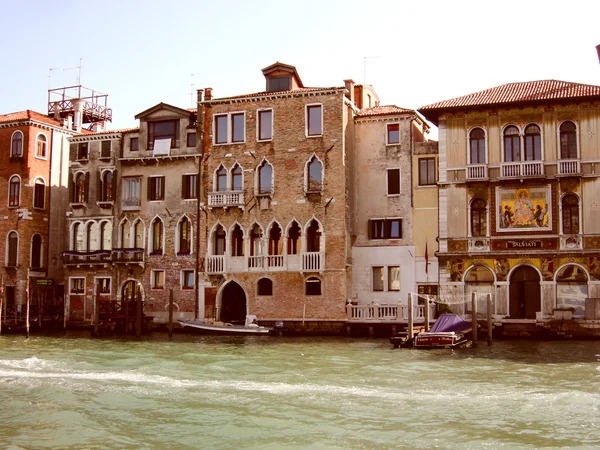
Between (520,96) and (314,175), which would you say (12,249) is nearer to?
(314,175)

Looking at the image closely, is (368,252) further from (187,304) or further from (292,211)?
A: (187,304)

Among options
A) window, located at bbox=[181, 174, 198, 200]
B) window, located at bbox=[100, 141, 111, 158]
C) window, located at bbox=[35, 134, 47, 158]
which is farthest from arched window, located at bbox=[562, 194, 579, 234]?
window, located at bbox=[35, 134, 47, 158]

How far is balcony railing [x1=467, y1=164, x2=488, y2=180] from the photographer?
2906 centimetres

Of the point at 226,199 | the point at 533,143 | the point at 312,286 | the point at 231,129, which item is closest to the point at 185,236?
the point at 226,199

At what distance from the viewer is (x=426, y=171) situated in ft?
101

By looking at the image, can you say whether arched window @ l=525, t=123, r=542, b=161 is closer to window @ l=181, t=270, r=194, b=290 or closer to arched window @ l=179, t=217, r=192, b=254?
arched window @ l=179, t=217, r=192, b=254

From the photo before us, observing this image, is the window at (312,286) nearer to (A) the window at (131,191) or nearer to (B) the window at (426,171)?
(B) the window at (426,171)

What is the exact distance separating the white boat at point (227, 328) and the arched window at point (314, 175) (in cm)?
530

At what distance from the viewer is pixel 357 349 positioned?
2430 centimetres

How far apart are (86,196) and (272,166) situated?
28.2 ft

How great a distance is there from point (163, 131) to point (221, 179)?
351cm

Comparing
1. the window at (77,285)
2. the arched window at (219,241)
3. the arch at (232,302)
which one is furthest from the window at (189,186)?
the window at (77,285)

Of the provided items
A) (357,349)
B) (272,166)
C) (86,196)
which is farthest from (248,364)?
(86,196)

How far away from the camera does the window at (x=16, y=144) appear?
119 feet
